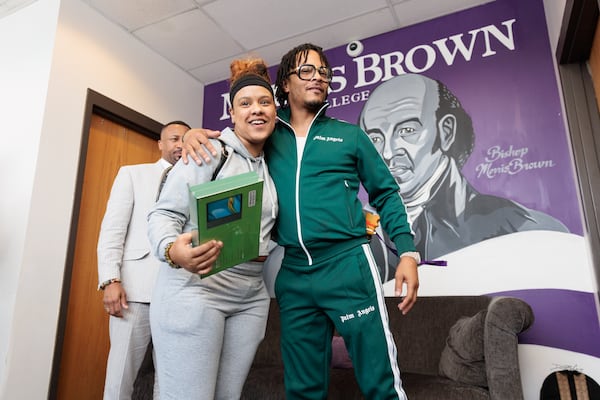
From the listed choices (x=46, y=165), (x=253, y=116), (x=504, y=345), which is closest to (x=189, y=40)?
(x=46, y=165)

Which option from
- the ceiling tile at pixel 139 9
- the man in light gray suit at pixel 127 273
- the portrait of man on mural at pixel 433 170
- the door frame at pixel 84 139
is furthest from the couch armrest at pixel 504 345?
the ceiling tile at pixel 139 9

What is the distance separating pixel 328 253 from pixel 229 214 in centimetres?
34

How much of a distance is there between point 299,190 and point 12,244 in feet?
6.45

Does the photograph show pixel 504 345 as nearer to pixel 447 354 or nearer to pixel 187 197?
pixel 447 354

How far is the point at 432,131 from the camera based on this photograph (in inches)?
113

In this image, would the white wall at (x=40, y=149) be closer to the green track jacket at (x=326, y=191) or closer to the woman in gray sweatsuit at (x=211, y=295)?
the woman in gray sweatsuit at (x=211, y=295)

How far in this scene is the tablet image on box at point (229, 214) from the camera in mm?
925

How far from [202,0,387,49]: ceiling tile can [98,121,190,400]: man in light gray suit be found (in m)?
1.42

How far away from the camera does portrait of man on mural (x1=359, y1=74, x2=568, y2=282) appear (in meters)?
2.60

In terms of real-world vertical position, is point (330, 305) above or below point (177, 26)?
below

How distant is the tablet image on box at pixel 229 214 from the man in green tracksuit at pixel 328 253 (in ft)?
0.67

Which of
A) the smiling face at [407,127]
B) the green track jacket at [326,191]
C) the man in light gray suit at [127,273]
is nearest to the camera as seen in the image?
the green track jacket at [326,191]

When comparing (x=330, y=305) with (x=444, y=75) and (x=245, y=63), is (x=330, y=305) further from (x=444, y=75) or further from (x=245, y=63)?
(x=444, y=75)

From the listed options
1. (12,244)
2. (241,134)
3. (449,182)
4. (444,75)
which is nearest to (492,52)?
(444,75)
